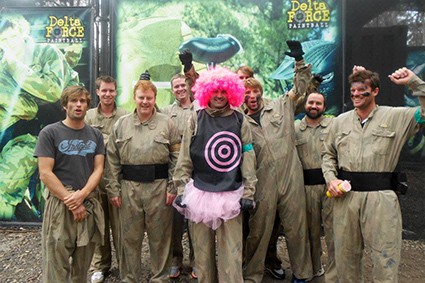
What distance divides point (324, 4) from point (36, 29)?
170 inches

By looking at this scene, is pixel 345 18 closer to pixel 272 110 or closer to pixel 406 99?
pixel 406 99

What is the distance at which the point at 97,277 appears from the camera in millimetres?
4184

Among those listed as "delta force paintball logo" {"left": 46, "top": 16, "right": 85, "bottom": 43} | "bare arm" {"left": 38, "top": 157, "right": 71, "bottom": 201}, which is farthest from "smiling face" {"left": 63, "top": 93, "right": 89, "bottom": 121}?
"delta force paintball logo" {"left": 46, "top": 16, "right": 85, "bottom": 43}

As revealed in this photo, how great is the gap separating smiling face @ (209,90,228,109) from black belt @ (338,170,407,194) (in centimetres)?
122

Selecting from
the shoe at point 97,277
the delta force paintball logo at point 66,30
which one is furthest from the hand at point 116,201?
the delta force paintball logo at point 66,30

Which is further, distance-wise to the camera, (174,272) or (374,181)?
(174,272)

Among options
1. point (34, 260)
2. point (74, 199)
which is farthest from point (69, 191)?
point (34, 260)

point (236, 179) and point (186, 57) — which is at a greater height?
point (186, 57)

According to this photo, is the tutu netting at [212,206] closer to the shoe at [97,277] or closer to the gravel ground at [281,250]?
the gravel ground at [281,250]

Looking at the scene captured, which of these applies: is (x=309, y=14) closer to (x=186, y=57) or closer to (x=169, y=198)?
(x=186, y=57)

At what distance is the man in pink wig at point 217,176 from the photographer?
10.5 ft

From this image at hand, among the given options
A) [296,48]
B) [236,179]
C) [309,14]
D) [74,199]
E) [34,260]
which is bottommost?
[34,260]

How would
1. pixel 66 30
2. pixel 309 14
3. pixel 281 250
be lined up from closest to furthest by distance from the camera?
pixel 281 250, pixel 309 14, pixel 66 30

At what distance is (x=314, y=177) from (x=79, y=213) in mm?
2348
